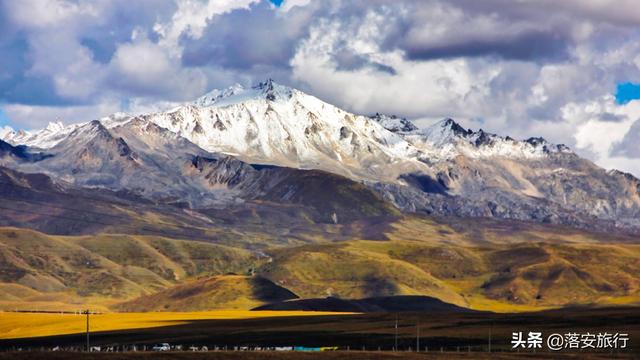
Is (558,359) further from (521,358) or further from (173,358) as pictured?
(173,358)

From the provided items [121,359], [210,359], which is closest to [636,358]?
[210,359]

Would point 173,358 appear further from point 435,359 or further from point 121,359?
point 435,359

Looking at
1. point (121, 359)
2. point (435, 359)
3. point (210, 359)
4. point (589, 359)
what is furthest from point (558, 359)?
point (121, 359)

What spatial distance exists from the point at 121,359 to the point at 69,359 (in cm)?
941

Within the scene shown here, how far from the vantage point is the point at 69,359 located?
19575 cm

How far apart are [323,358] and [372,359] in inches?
339

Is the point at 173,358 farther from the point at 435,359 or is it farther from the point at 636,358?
the point at 636,358

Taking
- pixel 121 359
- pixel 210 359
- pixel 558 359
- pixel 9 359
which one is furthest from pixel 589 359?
pixel 9 359

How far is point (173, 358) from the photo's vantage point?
198500 mm

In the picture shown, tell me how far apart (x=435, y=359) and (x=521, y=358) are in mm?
14240

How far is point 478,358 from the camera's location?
651ft

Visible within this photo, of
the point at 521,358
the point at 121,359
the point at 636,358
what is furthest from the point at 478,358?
the point at 121,359

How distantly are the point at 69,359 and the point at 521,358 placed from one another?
245 ft

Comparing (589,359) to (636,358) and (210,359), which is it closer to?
(636,358)
